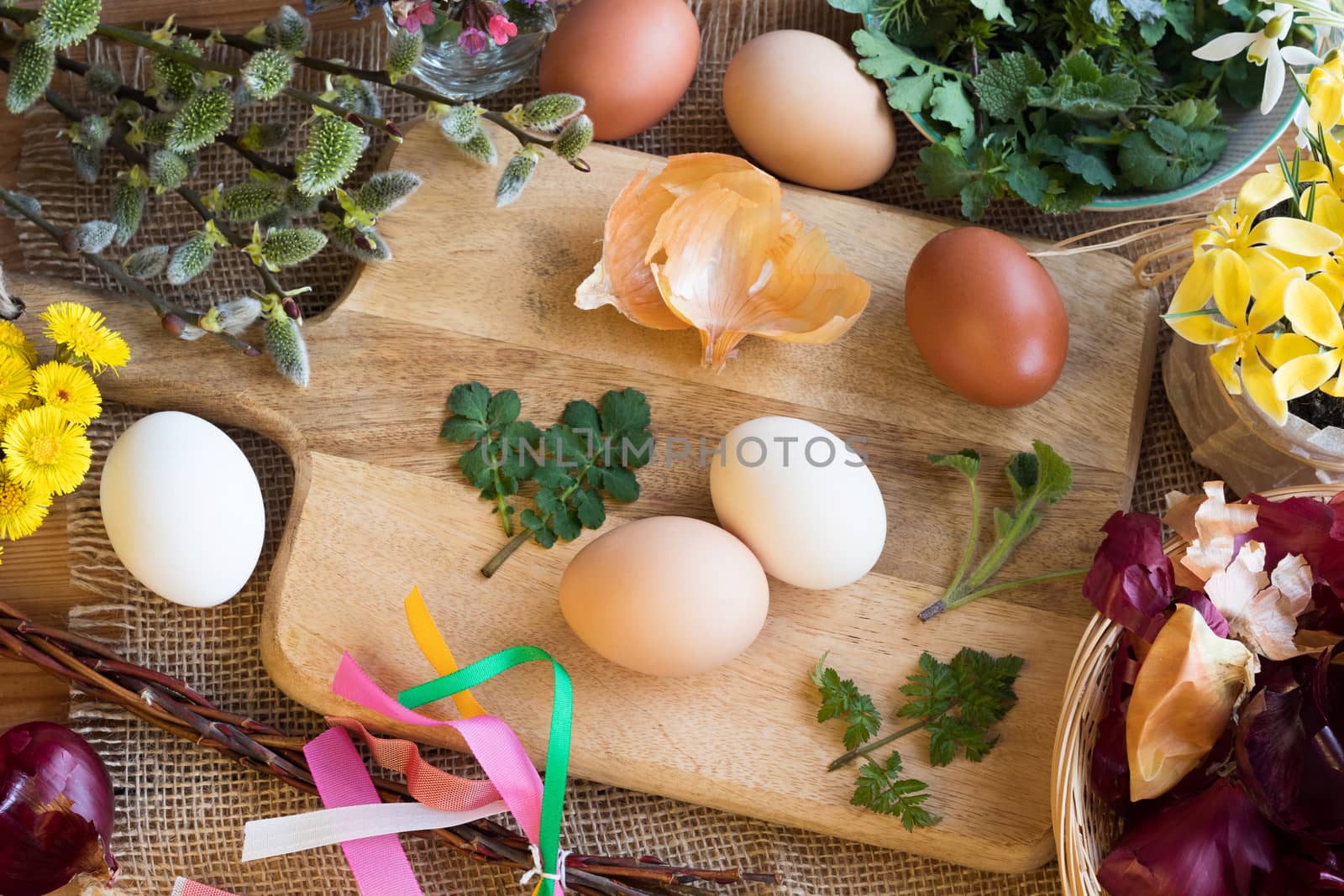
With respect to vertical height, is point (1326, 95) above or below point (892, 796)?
above

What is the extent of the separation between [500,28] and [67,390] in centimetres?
44

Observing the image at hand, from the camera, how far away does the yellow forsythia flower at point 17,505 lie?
818 millimetres

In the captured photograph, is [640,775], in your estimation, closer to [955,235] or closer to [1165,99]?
[955,235]

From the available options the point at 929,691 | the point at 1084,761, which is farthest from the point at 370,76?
the point at 1084,761

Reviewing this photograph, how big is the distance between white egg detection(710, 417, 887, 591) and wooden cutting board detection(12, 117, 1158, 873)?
0.06 meters

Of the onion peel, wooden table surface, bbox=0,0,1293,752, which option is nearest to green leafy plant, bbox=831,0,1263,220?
the onion peel

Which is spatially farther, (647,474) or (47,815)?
(647,474)

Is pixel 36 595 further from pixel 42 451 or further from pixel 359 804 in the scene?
pixel 359 804

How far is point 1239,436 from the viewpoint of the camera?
927 mm

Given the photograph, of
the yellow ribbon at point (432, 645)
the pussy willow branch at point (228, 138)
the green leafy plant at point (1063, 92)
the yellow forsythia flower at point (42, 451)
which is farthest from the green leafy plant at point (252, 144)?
the green leafy plant at point (1063, 92)

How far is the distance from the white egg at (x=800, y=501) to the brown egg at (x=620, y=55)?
325 mm

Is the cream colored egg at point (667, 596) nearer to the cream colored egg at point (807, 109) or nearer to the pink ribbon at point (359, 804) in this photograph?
the pink ribbon at point (359, 804)

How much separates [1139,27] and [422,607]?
814mm

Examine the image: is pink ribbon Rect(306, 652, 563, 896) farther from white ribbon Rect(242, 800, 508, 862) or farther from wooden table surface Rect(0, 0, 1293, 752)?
wooden table surface Rect(0, 0, 1293, 752)
